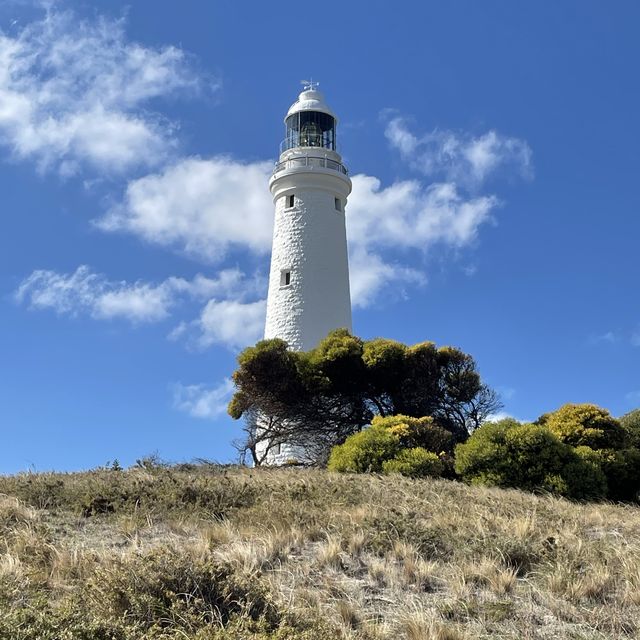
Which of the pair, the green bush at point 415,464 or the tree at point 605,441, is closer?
the green bush at point 415,464

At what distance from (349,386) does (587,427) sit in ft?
22.7

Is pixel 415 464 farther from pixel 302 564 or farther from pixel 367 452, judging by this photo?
pixel 302 564

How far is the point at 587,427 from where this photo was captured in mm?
18281

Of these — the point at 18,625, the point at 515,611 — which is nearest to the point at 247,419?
the point at 515,611

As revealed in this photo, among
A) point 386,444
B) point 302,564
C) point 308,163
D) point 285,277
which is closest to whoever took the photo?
point 302,564

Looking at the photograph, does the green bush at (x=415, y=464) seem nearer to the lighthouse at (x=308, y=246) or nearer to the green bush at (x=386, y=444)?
the green bush at (x=386, y=444)

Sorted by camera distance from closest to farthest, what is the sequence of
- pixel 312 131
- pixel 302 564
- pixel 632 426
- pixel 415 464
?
pixel 302 564, pixel 415 464, pixel 632 426, pixel 312 131

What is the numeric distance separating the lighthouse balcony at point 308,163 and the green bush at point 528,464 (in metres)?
13.7

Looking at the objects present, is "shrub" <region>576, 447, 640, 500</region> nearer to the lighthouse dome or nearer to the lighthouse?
the lighthouse

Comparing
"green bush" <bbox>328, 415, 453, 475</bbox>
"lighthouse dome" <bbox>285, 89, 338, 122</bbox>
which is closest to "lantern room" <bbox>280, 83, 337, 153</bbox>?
"lighthouse dome" <bbox>285, 89, 338, 122</bbox>

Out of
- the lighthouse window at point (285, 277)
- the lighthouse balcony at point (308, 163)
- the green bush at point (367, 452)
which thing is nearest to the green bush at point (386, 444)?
the green bush at point (367, 452)

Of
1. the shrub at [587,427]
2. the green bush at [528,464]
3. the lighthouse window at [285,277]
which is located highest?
the lighthouse window at [285,277]

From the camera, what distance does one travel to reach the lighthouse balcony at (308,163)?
88.2 ft

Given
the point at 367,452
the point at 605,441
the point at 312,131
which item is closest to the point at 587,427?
the point at 605,441
